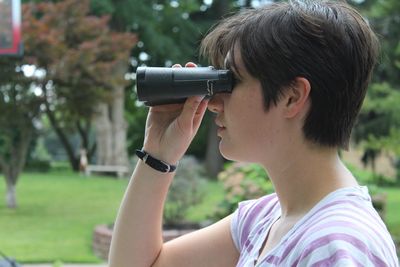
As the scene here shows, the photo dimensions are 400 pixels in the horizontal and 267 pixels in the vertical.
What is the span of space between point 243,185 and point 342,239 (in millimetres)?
5336

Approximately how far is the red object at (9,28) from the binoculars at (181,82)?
21.7ft

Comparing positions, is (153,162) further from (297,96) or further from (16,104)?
(16,104)

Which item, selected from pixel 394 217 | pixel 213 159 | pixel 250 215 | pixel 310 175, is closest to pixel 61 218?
pixel 394 217

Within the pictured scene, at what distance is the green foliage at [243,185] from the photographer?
239 inches

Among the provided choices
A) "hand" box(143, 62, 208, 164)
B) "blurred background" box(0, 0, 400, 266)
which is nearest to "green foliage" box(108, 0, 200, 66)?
"blurred background" box(0, 0, 400, 266)

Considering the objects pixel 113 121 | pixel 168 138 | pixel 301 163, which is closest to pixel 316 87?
pixel 301 163

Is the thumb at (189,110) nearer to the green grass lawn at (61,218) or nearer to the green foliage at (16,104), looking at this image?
the green grass lawn at (61,218)

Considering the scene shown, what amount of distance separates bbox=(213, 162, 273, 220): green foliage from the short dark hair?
4712mm

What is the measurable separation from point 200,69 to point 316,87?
0.76ft

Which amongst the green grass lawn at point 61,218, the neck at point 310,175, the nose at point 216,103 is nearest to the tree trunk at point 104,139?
the green grass lawn at point 61,218

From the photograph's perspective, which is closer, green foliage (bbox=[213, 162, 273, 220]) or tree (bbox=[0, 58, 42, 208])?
green foliage (bbox=[213, 162, 273, 220])

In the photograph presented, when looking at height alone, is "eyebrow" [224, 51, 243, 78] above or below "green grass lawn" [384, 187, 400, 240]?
above

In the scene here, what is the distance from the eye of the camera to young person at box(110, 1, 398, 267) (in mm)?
998

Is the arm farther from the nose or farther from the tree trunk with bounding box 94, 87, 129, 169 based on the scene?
the tree trunk with bounding box 94, 87, 129, 169
